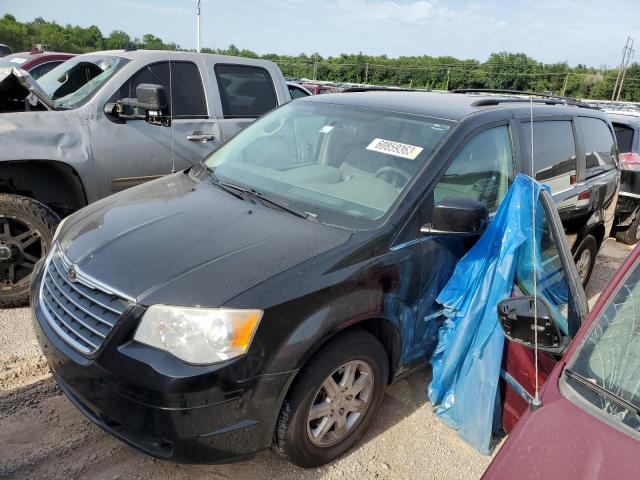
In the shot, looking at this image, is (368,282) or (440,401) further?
(440,401)

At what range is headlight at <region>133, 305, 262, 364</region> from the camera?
6.43 ft

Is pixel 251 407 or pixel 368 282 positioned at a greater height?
pixel 368 282

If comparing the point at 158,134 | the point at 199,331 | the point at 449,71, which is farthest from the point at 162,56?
the point at 449,71

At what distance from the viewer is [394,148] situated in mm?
2875

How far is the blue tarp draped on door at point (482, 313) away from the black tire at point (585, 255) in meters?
1.88

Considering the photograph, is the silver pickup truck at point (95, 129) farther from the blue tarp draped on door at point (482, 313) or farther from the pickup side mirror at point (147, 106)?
the blue tarp draped on door at point (482, 313)

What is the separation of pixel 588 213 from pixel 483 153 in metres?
1.64

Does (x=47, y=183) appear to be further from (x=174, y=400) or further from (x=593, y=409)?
(x=593, y=409)

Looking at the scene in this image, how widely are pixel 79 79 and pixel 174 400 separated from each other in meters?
4.21

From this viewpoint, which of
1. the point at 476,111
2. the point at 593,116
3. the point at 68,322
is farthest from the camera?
the point at 593,116

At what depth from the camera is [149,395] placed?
194 centimetres

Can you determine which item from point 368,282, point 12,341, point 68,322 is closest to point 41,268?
point 68,322

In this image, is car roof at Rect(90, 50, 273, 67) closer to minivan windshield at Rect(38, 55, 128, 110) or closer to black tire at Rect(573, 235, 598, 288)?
minivan windshield at Rect(38, 55, 128, 110)

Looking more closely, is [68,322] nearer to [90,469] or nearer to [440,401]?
[90,469]
